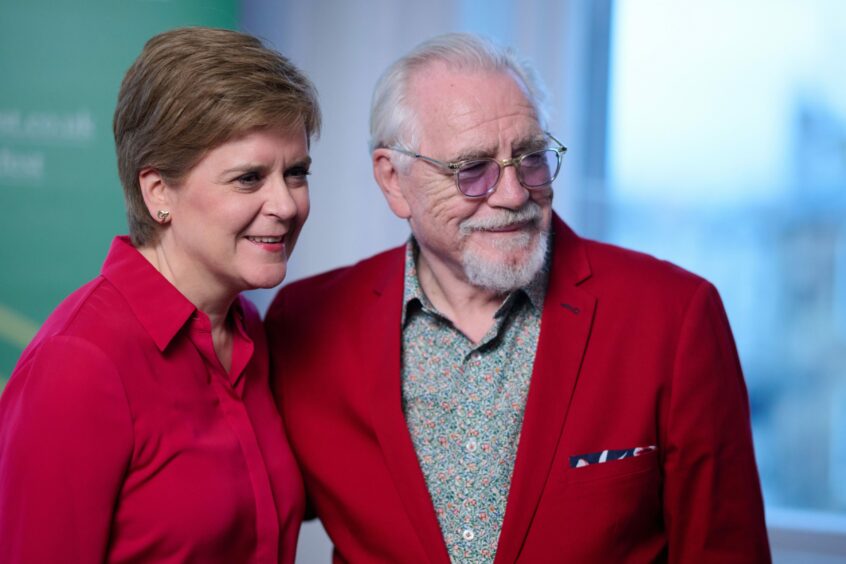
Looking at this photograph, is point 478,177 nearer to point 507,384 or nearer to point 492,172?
point 492,172

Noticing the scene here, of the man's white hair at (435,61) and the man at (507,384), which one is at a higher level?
the man's white hair at (435,61)

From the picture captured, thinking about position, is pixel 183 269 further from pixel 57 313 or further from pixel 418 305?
pixel 418 305

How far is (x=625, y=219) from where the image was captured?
3.60 metres

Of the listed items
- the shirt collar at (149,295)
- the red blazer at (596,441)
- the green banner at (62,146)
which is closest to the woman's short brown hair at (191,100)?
the shirt collar at (149,295)

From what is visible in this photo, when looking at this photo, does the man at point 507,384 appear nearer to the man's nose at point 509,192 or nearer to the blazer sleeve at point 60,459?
the man's nose at point 509,192

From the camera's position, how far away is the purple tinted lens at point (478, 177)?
1.97 m

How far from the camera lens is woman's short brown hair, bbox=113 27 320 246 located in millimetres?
1625

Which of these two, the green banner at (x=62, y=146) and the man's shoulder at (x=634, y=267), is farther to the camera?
the green banner at (x=62, y=146)

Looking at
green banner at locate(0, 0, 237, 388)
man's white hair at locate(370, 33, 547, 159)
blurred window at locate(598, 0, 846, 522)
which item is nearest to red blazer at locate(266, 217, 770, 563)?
man's white hair at locate(370, 33, 547, 159)

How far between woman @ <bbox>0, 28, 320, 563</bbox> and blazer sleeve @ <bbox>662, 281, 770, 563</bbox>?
2.54 feet

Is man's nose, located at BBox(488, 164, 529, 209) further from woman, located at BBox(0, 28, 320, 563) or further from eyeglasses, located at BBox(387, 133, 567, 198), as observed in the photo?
woman, located at BBox(0, 28, 320, 563)

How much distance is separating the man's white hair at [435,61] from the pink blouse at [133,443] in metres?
0.63

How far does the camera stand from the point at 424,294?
209 cm

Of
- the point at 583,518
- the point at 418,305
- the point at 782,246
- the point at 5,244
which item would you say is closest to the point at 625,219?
the point at 782,246
